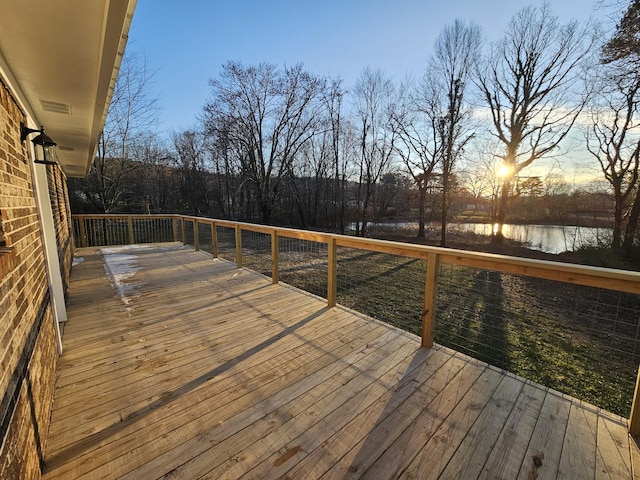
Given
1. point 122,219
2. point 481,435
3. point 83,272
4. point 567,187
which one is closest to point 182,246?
point 122,219

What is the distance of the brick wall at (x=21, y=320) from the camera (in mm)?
1138

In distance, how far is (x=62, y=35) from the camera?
1417 millimetres

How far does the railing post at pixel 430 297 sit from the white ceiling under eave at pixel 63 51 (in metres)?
2.53

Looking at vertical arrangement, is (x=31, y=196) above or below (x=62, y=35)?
below

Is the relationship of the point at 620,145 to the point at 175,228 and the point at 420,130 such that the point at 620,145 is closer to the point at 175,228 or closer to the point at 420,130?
the point at 420,130

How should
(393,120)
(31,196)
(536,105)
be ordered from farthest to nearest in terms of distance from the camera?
(393,120), (536,105), (31,196)

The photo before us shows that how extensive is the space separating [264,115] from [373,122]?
20.5 ft

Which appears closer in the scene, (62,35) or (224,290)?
(62,35)

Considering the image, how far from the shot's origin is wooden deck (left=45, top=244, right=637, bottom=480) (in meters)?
1.46

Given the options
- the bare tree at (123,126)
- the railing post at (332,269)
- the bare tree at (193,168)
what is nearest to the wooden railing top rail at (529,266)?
the railing post at (332,269)

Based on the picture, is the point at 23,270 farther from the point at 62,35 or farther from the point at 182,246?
the point at 182,246

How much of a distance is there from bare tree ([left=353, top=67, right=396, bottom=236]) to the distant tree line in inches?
2.2

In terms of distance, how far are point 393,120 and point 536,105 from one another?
19.3 ft

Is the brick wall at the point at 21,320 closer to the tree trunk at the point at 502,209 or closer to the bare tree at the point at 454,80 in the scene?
the bare tree at the point at 454,80
